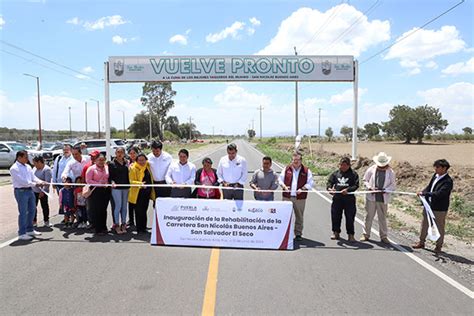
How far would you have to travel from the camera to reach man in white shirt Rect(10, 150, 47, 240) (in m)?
6.89

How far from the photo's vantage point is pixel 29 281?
495cm

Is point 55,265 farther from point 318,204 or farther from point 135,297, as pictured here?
point 318,204

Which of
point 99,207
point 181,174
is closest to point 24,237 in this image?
point 99,207

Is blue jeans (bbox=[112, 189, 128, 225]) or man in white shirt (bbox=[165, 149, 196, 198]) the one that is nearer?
man in white shirt (bbox=[165, 149, 196, 198])

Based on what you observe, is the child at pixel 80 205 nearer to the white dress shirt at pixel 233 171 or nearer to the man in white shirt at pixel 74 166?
the man in white shirt at pixel 74 166

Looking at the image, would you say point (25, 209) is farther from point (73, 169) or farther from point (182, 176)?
point (182, 176)

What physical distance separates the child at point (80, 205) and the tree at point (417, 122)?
93.2m

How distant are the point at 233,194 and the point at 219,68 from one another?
14063mm

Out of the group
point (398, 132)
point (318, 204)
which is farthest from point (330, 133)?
point (318, 204)

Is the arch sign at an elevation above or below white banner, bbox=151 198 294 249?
above

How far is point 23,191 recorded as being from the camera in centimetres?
699

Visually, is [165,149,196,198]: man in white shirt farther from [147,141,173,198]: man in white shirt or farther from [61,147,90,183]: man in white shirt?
[61,147,90,183]: man in white shirt

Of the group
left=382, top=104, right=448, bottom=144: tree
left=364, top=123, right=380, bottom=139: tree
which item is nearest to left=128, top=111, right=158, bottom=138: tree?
left=382, top=104, right=448, bottom=144: tree

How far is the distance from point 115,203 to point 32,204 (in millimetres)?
1544
